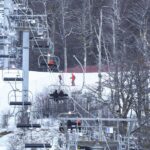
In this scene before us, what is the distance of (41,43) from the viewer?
30.3 feet

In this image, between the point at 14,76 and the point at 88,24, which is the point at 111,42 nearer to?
the point at 88,24

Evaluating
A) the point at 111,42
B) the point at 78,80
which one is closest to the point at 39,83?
the point at 78,80

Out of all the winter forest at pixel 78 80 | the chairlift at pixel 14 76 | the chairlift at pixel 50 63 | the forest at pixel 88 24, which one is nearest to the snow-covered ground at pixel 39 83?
the winter forest at pixel 78 80

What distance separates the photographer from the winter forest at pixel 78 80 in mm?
8594

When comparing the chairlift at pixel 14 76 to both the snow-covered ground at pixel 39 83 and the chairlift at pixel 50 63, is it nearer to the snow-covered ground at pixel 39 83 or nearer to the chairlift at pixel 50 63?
the chairlift at pixel 50 63

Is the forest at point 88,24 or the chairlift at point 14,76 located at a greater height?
the forest at point 88,24

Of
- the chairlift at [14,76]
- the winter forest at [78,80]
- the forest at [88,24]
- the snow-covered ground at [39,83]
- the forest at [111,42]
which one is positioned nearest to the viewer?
the chairlift at [14,76]

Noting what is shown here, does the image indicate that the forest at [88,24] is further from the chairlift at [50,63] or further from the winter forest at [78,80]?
the chairlift at [50,63]

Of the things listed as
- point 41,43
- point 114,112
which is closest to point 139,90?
point 114,112

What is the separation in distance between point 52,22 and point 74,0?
73.5 inches

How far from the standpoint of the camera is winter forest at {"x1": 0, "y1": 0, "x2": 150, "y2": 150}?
8.59 metres

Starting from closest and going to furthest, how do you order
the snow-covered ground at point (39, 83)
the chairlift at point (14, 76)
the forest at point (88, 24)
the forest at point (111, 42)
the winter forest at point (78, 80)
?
the chairlift at point (14, 76) → the winter forest at point (78, 80) → the forest at point (111, 42) → the snow-covered ground at point (39, 83) → the forest at point (88, 24)

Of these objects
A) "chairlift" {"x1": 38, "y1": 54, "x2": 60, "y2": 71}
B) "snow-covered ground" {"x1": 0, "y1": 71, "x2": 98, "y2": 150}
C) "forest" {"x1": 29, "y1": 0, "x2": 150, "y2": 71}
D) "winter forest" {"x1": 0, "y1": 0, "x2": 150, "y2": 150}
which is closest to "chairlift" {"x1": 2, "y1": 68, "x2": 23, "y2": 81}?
"winter forest" {"x1": 0, "y1": 0, "x2": 150, "y2": 150}

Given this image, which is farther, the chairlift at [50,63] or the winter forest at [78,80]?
the winter forest at [78,80]
